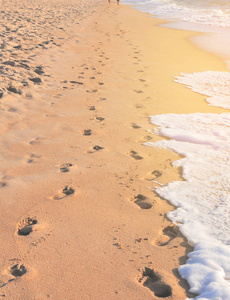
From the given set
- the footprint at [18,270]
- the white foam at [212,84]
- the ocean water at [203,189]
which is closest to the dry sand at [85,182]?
the footprint at [18,270]

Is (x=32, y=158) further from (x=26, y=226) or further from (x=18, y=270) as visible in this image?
(x=18, y=270)

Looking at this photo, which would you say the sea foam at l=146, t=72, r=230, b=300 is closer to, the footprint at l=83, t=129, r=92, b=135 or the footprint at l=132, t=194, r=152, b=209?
the footprint at l=132, t=194, r=152, b=209

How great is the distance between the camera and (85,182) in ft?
10.2

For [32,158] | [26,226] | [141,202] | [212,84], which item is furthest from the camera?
[212,84]

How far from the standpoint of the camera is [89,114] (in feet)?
15.6

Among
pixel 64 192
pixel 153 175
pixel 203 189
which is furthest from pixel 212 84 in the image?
pixel 64 192

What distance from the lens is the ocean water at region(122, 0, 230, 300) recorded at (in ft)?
7.04

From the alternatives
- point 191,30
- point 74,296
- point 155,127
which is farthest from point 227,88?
point 191,30

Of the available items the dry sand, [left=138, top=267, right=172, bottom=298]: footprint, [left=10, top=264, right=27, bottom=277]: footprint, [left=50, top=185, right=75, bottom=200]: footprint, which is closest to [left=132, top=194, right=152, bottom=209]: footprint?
the dry sand

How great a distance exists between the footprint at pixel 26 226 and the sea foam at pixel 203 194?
1.08 meters

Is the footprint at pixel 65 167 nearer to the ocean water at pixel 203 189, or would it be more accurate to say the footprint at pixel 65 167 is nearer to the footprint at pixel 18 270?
the ocean water at pixel 203 189

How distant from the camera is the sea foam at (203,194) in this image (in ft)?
7.01

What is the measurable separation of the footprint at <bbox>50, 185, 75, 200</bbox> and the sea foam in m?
0.80

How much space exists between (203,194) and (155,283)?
1178 millimetres
